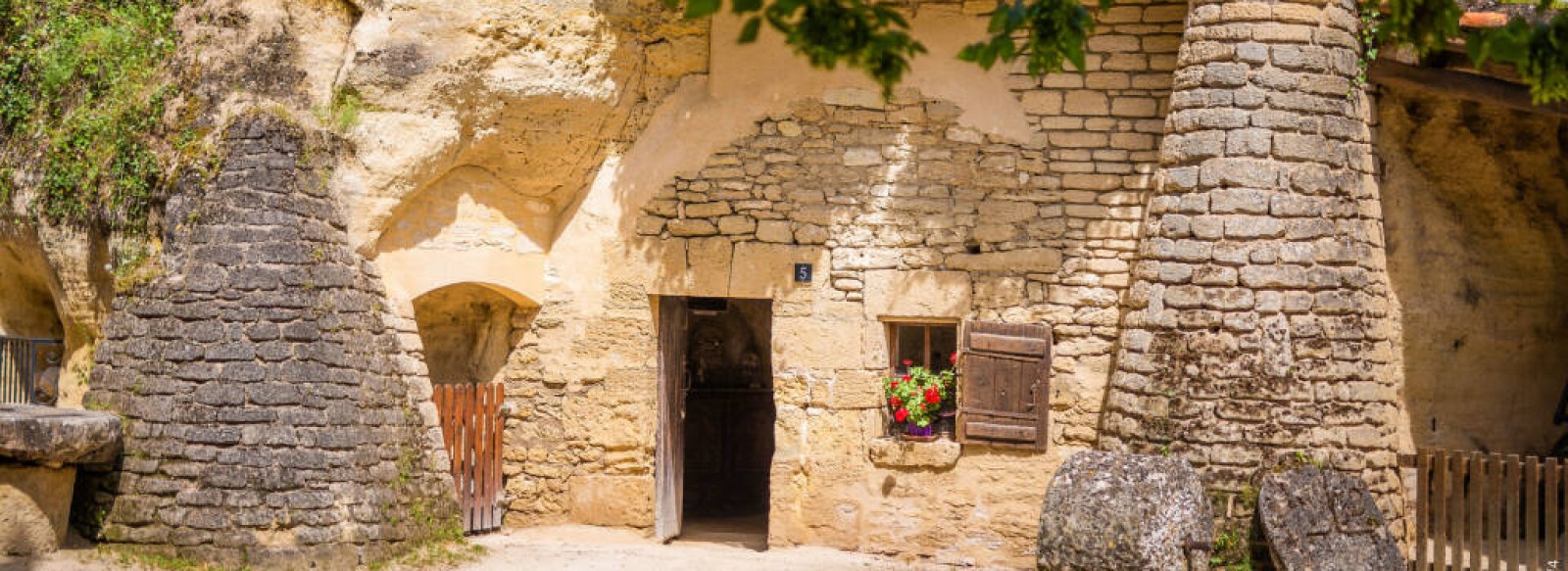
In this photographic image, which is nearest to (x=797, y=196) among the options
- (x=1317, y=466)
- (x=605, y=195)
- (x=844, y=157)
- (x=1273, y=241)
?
(x=844, y=157)

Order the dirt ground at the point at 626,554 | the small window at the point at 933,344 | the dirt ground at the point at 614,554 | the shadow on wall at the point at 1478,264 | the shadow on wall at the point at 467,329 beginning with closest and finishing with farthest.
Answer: the dirt ground at the point at 614,554 → the dirt ground at the point at 626,554 → the shadow on wall at the point at 1478,264 → the shadow on wall at the point at 467,329 → the small window at the point at 933,344

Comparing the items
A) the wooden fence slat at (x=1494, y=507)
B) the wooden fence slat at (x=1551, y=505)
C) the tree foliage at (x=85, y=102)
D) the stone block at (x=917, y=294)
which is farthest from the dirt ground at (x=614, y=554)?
the wooden fence slat at (x=1551, y=505)

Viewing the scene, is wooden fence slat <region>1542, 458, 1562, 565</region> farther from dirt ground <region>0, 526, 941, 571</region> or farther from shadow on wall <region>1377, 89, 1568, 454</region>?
dirt ground <region>0, 526, 941, 571</region>

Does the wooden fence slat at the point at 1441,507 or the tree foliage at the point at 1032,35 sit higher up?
the tree foliage at the point at 1032,35

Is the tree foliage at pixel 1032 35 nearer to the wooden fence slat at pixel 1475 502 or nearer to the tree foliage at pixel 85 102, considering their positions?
the wooden fence slat at pixel 1475 502

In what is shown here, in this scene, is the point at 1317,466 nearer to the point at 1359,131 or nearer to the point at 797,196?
the point at 1359,131

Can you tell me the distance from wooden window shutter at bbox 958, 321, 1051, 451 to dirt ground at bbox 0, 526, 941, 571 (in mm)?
1009

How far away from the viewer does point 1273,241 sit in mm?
8242

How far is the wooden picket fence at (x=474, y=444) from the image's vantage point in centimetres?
966

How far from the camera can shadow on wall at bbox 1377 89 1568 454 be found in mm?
9469

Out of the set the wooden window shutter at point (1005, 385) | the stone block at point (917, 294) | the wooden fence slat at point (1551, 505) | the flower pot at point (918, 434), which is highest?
the stone block at point (917, 294)

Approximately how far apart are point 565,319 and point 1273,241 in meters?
4.82

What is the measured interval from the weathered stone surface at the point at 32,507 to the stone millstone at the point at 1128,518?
5.80 meters

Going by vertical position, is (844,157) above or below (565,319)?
above
